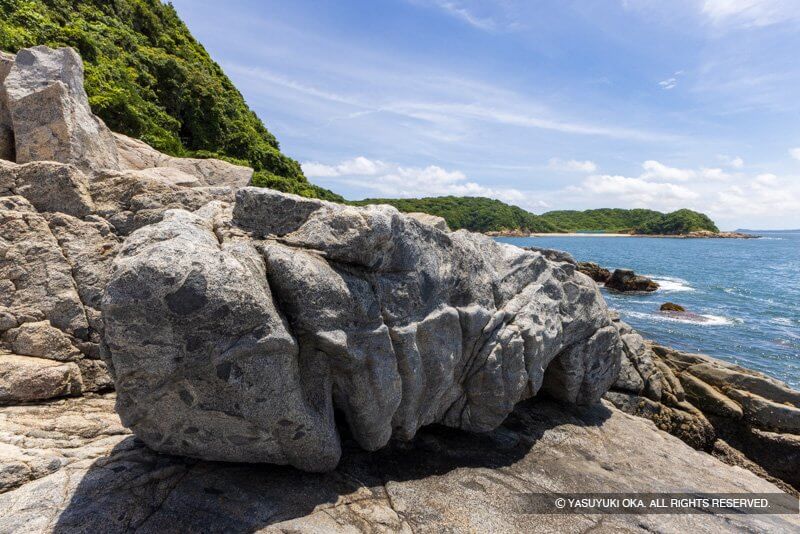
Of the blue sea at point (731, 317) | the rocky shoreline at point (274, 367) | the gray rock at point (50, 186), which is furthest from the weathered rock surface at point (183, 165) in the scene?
the blue sea at point (731, 317)

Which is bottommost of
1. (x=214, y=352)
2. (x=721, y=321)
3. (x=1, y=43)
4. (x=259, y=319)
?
(x=721, y=321)

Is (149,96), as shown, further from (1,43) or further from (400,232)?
(400,232)

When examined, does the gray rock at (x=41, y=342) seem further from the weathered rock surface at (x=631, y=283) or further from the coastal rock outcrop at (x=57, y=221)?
the weathered rock surface at (x=631, y=283)

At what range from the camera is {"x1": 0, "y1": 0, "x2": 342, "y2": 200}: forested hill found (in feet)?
71.2

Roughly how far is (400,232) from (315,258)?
1.72m

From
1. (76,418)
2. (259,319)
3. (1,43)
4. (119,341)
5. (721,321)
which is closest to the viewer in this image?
(119,341)

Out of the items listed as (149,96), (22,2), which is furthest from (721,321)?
(22,2)

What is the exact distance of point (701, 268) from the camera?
8056 centimetres

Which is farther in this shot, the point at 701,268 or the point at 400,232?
the point at 701,268

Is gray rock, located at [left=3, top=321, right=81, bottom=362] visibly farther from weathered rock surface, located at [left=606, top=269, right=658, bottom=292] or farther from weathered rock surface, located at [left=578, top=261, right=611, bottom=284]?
weathered rock surface, located at [left=578, top=261, right=611, bottom=284]

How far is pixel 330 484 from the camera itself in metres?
6.71

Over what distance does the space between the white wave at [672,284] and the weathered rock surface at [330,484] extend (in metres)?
50.5

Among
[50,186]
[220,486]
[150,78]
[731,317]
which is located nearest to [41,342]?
[50,186]

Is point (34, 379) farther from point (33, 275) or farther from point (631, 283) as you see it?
point (631, 283)
